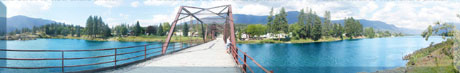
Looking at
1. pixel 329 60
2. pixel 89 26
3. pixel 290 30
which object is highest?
pixel 89 26

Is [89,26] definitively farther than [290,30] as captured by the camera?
Yes

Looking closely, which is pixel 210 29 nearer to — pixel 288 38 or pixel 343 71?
pixel 343 71

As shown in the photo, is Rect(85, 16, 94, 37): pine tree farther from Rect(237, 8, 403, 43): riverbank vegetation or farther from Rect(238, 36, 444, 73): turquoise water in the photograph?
Rect(238, 36, 444, 73): turquoise water

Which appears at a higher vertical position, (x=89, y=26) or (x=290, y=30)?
(x=89, y=26)

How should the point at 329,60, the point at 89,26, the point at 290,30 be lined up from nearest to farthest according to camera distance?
the point at 329,60 < the point at 290,30 < the point at 89,26

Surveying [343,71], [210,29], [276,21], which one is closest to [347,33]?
[276,21]

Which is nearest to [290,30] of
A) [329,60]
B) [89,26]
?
[329,60]

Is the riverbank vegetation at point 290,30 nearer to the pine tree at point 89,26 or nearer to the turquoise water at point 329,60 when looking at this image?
the turquoise water at point 329,60

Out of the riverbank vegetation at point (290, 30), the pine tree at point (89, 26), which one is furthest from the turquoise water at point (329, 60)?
the pine tree at point (89, 26)

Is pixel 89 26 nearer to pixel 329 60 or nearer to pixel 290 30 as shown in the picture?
pixel 290 30

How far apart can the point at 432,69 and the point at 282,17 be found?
55259 millimetres

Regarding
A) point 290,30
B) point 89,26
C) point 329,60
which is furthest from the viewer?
point 89,26

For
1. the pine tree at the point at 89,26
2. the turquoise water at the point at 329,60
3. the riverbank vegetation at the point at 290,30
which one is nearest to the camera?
the turquoise water at the point at 329,60

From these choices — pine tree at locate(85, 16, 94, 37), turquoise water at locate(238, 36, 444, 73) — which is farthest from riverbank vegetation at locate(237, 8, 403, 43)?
pine tree at locate(85, 16, 94, 37)
